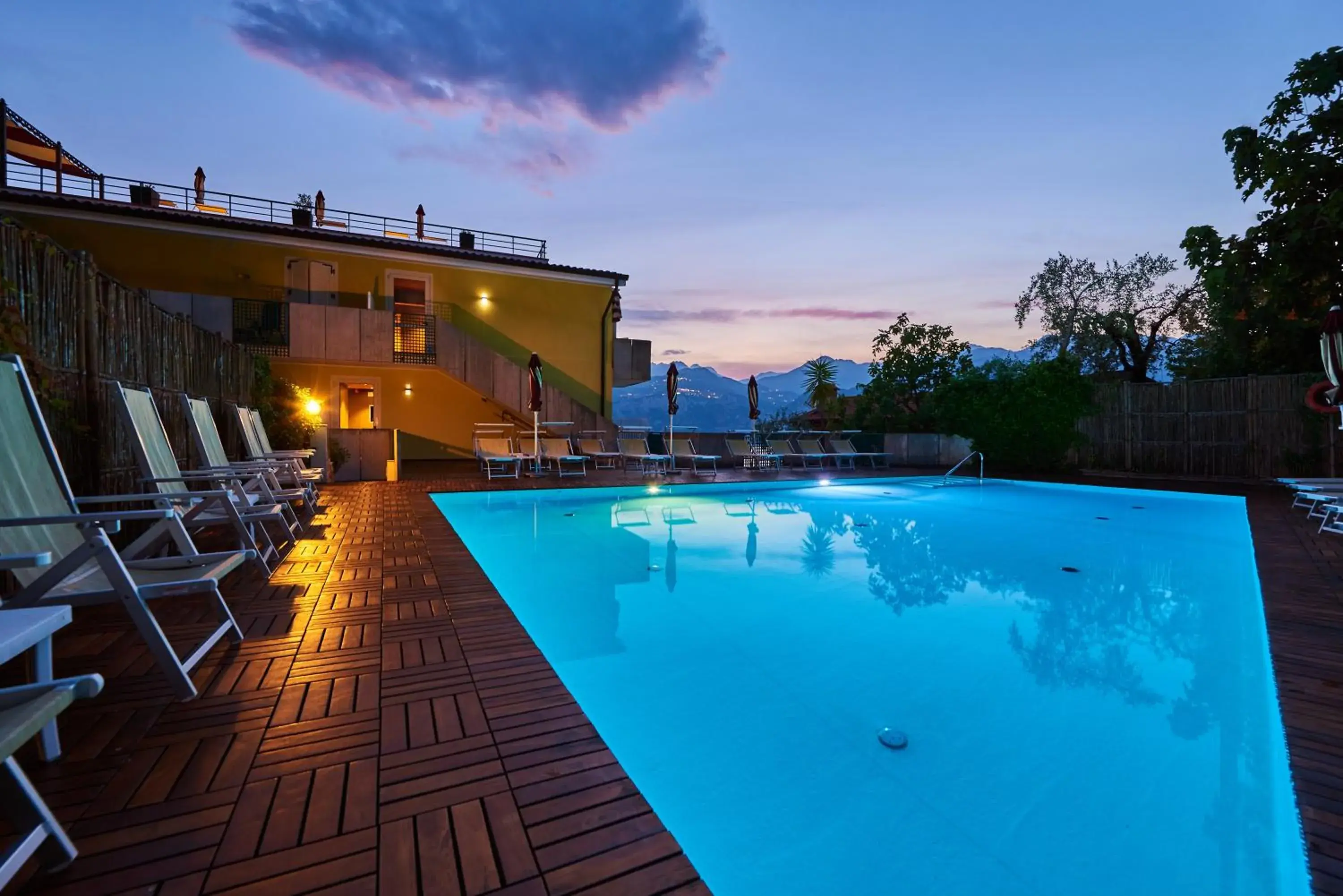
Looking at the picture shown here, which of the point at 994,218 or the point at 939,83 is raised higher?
the point at 939,83

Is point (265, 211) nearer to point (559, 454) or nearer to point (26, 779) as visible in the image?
point (559, 454)

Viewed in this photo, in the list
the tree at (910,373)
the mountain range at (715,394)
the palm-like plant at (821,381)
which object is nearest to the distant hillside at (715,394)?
the mountain range at (715,394)

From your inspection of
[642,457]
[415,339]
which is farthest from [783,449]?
[415,339]

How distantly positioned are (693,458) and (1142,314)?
731 inches

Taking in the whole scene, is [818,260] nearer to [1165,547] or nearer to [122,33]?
[1165,547]

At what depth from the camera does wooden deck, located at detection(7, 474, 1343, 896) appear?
4.32 ft

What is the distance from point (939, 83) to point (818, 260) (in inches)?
286

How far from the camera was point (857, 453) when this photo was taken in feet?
47.8

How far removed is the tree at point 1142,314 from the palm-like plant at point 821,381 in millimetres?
9796

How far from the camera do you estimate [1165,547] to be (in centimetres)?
634

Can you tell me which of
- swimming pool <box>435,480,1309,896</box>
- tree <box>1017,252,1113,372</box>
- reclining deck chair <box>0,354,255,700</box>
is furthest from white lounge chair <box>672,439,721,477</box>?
tree <box>1017,252,1113,372</box>

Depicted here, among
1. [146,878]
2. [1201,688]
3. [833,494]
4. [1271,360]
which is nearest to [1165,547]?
[1201,688]

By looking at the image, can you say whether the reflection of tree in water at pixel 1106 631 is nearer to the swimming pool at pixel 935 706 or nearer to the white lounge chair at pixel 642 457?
the swimming pool at pixel 935 706

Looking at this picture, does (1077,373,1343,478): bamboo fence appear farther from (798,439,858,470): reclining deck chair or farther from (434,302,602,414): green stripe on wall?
(434,302,602,414): green stripe on wall
